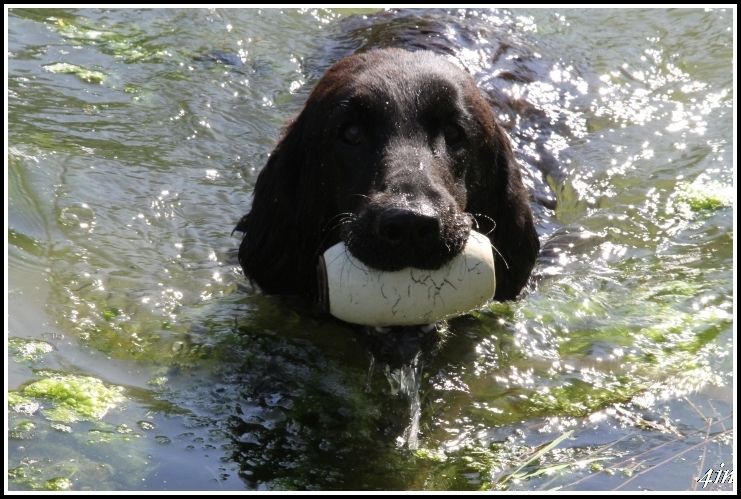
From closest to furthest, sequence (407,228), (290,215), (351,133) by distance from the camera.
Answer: (407,228)
(351,133)
(290,215)

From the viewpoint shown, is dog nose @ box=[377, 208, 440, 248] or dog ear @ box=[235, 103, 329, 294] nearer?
dog nose @ box=[377, 208, 440, 248]

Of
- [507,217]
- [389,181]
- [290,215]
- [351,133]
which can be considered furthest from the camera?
[507,217]

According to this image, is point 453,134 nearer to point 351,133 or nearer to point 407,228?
point 351,133

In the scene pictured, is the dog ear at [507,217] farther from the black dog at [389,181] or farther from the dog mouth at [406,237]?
the dog mouth at [406,237]

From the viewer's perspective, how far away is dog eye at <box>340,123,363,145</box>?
4.51 m

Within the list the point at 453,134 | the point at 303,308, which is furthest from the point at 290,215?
the point at 453,134

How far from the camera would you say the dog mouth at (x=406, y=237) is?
151 inches

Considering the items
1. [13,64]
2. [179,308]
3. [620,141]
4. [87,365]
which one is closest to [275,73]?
[13,64]

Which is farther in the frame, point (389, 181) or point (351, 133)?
point (351, 133)

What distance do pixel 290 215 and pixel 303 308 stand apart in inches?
20.1

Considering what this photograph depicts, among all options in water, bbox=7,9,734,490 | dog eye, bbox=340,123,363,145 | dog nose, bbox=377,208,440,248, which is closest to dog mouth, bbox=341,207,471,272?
dog nose, bbox=377,208,440,248

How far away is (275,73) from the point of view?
7.94 metres

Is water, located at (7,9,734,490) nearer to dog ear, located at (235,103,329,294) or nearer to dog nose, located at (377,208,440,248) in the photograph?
dog ear, located at (235,103,329,294)

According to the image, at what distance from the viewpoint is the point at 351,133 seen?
4.54m
